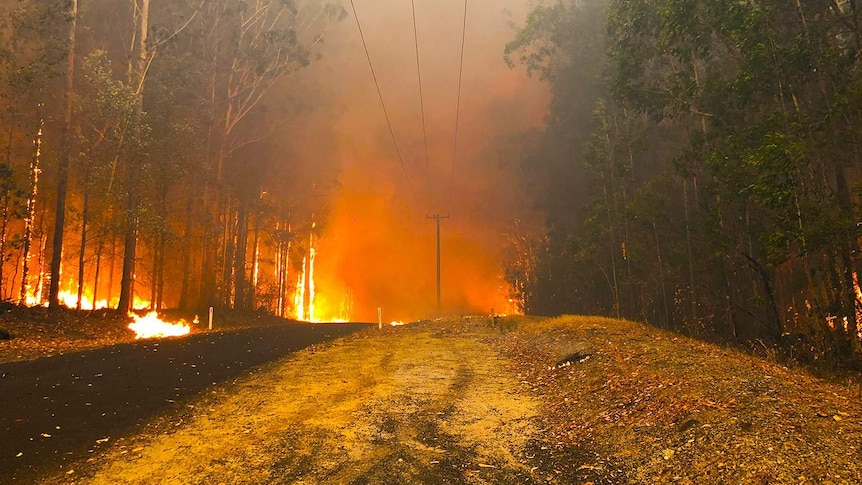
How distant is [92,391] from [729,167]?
16795 mm

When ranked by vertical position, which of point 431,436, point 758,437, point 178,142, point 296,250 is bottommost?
point 431,436

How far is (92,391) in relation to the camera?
905cm

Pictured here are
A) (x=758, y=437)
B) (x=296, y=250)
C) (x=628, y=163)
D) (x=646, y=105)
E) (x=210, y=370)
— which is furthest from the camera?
(x=296, y=250)

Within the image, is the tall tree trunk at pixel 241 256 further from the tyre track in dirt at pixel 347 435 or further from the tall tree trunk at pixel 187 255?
the tyre track in dirt at pixel 347 435

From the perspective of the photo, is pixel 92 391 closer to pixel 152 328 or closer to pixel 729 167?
pixel 152 328

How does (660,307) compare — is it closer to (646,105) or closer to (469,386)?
(646,105)

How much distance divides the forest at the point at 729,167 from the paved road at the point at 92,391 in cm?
1265

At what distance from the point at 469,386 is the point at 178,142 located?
89.4 feet

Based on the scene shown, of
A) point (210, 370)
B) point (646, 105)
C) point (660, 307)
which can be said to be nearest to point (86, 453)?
point (210, 370)

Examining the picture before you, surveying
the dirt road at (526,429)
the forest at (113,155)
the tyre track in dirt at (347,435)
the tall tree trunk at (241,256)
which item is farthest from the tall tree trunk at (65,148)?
the tall tree trunk at (241,256)

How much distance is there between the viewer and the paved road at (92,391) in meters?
6.26

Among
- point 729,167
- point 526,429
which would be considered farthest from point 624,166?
point 526,429

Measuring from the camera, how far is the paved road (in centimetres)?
626

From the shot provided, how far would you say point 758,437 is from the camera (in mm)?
5168
